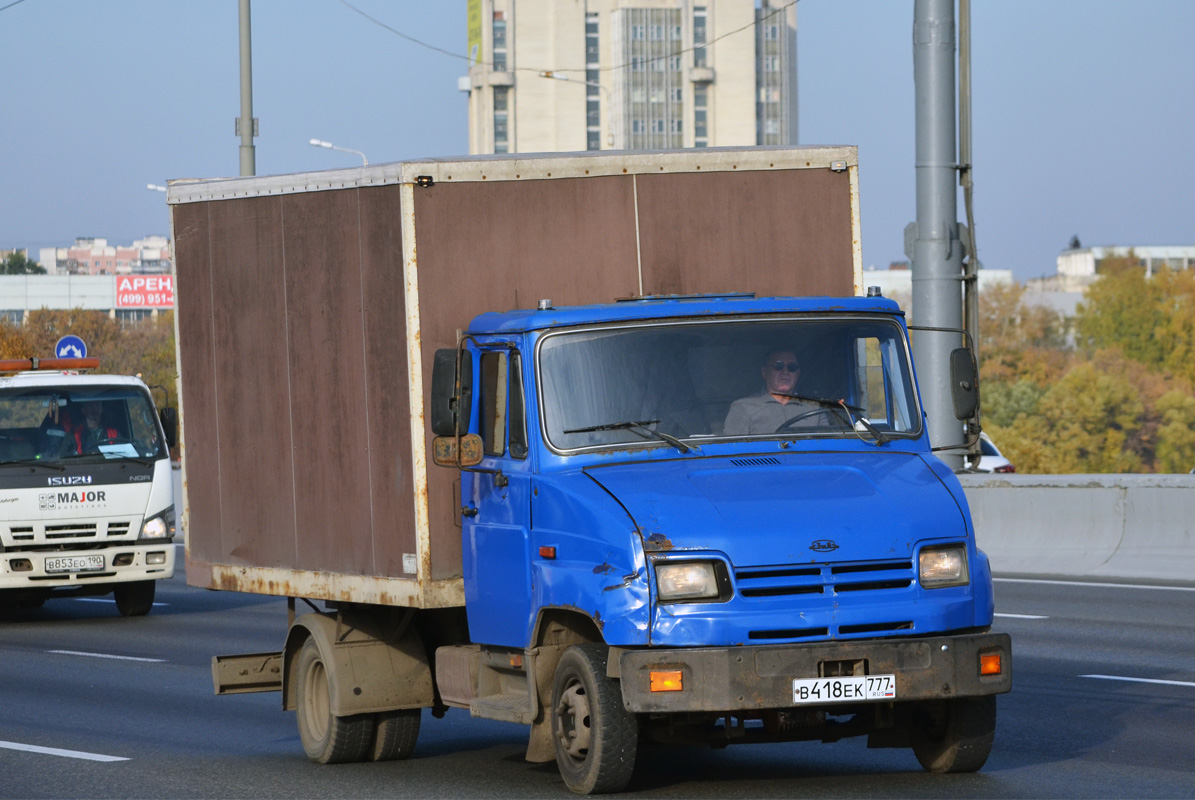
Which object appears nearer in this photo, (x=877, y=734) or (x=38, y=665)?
(x=877, y=734)

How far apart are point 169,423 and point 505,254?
36.3 ft

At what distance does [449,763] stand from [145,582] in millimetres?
10421

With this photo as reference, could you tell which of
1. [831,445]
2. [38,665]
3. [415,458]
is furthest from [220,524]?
[38,665]

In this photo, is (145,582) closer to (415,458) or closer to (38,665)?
(38,665)

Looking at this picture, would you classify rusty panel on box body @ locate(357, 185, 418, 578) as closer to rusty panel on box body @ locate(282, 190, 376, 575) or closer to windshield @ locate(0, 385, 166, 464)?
rusty panel on box body @ locate(282, 190, 376, 575)

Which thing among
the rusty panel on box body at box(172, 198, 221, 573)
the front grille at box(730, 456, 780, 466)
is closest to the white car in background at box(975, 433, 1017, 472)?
the rusty panel on box body at box(172, 198, 221, 573)

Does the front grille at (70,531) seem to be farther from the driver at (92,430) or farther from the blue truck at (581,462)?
the blue truck at (581,462)

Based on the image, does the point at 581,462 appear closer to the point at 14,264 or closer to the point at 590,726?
the point at 590,726

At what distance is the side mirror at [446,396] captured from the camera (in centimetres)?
829

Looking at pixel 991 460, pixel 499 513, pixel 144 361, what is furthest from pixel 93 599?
pixel 144 361

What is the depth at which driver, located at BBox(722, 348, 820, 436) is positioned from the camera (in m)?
8.16

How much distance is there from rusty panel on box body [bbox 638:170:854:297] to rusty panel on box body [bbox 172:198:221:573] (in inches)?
107

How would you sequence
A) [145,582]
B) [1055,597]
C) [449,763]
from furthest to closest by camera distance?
[145,582] → [1055,597] → [449,763]

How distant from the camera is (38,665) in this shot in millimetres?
15156
